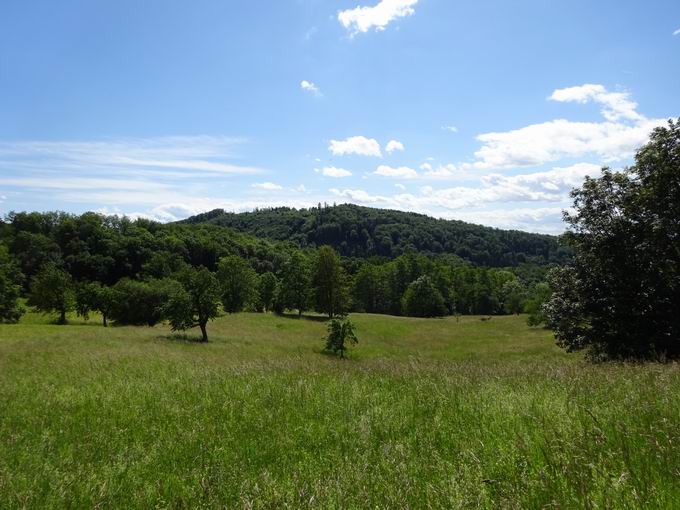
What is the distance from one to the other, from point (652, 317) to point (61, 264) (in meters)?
121

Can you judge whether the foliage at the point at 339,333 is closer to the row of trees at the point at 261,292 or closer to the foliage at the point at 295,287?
the row of trees at the point at 261,292

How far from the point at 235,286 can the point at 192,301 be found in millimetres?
37621

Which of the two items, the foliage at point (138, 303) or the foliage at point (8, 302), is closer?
the foliage at point (8, 302)

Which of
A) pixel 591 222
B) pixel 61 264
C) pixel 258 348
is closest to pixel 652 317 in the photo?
pixel 591 222

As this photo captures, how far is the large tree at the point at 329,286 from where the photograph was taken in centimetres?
7344

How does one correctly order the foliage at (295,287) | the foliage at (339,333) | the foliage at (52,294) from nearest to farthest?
the foliage at (339,333) → the foliage at (52,294) → the foliage at (295,287)

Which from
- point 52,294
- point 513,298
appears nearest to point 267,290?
point 52,294

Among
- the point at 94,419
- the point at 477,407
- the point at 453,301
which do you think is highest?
the point at 477,407

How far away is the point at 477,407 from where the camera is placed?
554 cm

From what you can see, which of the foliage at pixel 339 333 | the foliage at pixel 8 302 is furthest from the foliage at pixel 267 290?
the foliage at pixel 339 333

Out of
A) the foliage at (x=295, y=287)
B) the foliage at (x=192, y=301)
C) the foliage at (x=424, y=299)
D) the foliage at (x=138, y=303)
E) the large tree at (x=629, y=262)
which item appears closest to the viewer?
the large tree at (x=629, y=262)

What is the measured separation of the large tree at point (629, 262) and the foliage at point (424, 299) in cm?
7758

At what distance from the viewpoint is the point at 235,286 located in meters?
82.6

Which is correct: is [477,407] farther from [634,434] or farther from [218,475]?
[218,475]
